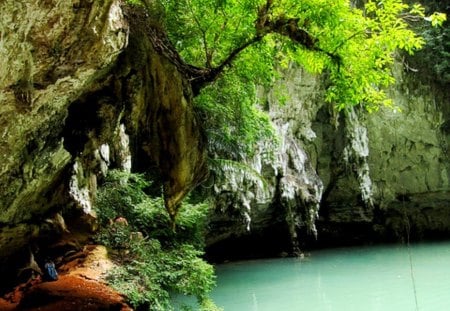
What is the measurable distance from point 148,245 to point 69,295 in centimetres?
137

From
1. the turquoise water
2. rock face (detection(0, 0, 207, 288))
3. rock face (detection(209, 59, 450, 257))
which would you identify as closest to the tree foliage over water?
rock face (detection(0, 0, 207, 288))

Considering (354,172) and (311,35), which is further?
(354,172)

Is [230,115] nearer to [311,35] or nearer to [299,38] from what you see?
[299,38]

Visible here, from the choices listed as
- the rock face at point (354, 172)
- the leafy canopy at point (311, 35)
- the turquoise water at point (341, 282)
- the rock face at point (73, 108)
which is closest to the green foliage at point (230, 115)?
the leafy canopy at point (311, 35)

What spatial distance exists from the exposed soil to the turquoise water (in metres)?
3.88

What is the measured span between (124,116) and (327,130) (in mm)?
10310

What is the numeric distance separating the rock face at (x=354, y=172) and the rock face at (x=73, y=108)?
23.1 feet

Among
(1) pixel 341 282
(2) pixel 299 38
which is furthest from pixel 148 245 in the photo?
(1) pixel 341 282

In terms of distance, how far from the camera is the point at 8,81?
2.87 m

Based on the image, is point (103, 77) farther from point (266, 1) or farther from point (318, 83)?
point (318, 83)

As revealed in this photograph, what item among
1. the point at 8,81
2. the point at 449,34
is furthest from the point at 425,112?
the point at 8,81

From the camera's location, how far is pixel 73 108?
421cm

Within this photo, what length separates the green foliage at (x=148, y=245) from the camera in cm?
502

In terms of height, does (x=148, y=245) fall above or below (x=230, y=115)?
below
